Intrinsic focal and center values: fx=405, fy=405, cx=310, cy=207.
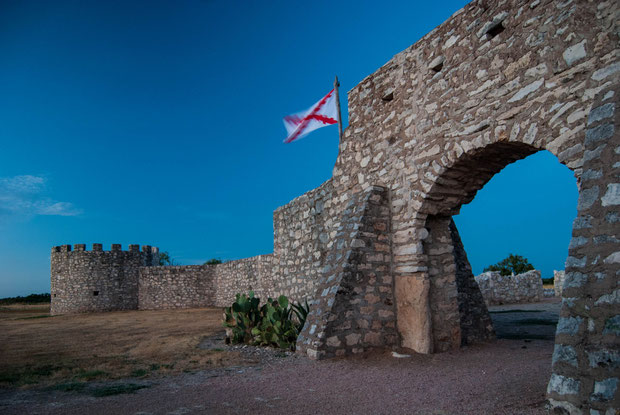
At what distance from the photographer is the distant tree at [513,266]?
94.1 ft

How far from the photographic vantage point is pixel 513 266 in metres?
29.3

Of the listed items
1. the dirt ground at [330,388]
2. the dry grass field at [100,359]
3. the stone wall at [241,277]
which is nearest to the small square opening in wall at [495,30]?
the dirt ground at [330,388]

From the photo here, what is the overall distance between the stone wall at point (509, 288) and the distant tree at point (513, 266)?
12.5 m

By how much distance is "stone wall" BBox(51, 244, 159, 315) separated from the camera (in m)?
23.4

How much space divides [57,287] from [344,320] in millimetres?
24170

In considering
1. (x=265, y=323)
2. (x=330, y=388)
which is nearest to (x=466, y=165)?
(x=330, y=388)

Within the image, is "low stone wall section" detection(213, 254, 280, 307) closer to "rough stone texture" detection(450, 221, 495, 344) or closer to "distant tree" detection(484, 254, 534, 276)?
"rough stone texture" detection(450, 221, 495, 344)

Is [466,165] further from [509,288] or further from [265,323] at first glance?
[509,288]

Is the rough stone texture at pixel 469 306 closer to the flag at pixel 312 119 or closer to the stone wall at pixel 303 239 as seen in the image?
the stone wall at pixel 303 239

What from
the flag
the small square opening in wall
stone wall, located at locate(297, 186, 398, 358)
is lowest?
stone wall, located at locate(297, 186, 398, 358)

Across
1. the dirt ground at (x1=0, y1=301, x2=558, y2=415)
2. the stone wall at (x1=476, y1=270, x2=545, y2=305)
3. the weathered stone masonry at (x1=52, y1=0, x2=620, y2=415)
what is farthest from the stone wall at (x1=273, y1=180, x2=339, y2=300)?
the stone wall at (x1=476, y1=270, x2=545, y2=305)

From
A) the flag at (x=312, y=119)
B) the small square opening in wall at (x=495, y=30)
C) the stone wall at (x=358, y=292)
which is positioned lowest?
the stone wall at (x=358, y=292)

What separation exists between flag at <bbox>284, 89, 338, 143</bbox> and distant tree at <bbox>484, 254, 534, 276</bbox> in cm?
2312

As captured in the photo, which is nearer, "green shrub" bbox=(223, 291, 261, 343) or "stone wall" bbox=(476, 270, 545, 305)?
"green shrub" bbox=(223, 291, 261, 343)
